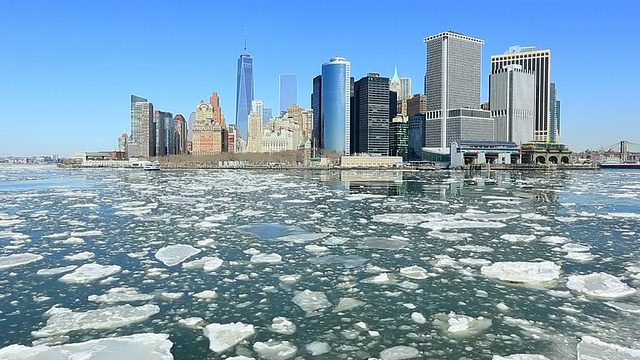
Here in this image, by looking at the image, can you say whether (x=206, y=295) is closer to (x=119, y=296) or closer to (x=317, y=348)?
(x=119, y=296)

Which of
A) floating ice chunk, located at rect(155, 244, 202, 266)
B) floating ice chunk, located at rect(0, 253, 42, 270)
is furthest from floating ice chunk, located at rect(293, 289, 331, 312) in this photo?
floating ice chunk, located at rect(0, 253, 42, 270)

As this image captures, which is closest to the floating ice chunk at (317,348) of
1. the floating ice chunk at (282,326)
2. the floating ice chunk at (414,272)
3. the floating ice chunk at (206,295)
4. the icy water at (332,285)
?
the icy water at (332,285)

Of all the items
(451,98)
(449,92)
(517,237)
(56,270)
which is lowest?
(56,270)

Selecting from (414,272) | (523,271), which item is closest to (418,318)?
(414,272)

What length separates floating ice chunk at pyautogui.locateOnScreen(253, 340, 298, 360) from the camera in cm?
623

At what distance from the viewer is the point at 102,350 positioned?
6.34 meters

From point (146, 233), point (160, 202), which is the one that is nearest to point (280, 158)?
point (160, 202)

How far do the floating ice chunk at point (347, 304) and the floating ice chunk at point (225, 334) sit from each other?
179 cm

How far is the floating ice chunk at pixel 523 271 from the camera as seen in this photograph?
993 cm

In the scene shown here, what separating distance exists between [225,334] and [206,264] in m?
4.67

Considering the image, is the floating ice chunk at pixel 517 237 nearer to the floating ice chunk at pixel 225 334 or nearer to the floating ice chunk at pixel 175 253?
the floating ice chunk at pixel 175 253

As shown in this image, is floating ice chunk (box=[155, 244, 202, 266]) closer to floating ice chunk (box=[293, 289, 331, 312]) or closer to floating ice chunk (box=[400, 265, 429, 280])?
floating ice chunk (box=[293, 289, 331, 312])

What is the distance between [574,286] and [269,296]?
6630 millimetres

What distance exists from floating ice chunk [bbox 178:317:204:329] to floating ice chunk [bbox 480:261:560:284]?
22.2 ft
